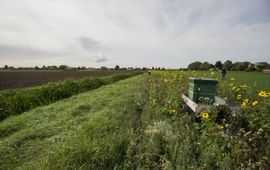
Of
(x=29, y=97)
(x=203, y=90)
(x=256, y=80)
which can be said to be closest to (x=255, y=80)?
(x=256, y=80)

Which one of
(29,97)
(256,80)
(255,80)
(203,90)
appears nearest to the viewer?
(203,90)

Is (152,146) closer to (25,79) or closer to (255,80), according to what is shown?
(255,80)

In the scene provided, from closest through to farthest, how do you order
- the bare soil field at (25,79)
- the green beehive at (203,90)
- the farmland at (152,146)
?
1. the farmland at (152,146)
2. the green beehive at (203,90)
3. the bare soil field at (25,79)

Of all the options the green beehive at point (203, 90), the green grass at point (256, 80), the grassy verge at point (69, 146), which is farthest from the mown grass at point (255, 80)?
the grassy verge at point (69, 146)

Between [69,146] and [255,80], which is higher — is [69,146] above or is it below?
above

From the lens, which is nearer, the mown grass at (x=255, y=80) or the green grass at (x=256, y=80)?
the mown grass at (x=255, y=80)

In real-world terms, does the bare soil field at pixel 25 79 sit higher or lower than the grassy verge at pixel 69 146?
lower

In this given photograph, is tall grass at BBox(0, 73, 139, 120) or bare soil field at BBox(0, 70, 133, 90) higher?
tall grass at BBox(0, 73, 139, 120)

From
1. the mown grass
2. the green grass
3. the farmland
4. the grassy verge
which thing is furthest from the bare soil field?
the green grass

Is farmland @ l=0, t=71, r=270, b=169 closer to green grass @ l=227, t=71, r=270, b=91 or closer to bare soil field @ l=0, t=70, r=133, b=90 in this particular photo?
green grass @ l=227, t=71, r=270, b=91

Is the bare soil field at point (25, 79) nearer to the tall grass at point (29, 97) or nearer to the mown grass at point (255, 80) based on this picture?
the tall grass at point (29, 97)

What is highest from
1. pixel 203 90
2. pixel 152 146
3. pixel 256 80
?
pixel 203 90

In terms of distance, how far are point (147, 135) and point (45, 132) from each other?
246 centimetres

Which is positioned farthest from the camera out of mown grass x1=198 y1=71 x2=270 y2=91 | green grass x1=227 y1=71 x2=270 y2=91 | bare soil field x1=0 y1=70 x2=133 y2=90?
bare soil field x1=0 y1=70 x2=133 y2=90
